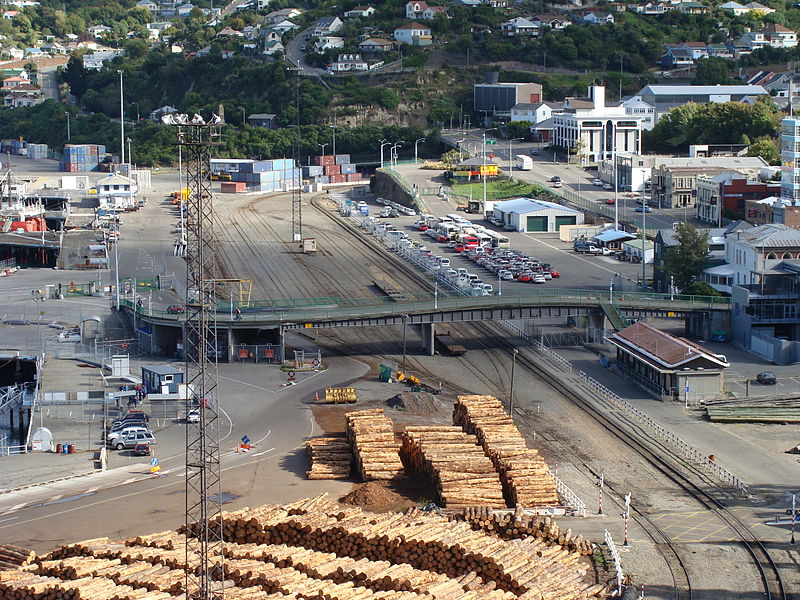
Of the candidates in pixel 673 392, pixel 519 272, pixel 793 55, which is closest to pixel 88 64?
pixel 793 55

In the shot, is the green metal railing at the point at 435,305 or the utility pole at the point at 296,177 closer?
the green metal railing at the point at 435,305

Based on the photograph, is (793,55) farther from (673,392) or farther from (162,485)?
(162,485)

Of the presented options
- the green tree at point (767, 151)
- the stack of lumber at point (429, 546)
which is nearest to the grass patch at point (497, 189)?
the green tree at point (767, 151)

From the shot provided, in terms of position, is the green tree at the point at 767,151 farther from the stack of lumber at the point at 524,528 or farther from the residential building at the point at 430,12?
the stack of lumber at the point at 524,528

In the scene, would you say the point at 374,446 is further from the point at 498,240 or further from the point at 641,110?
the point at 641,110

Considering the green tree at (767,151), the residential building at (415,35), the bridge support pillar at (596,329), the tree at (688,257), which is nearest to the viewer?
the bridge support pillar at (596,329)

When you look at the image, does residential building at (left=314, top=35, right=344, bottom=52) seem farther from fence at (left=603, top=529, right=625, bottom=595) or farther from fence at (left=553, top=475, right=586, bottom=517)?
fence at (left=603, top=529, right=625, bottom=595)
